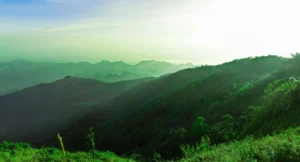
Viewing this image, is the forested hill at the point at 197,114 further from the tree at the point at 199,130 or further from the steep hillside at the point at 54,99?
the steep hillside at the point at 54,99

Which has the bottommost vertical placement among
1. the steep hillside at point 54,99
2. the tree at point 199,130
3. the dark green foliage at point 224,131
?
the steep hillside at point 54,99

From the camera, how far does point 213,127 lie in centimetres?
2488

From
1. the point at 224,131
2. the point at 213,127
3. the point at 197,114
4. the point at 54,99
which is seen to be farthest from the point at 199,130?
the point at 54,99

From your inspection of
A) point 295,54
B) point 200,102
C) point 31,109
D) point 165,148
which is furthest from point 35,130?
point 295,54

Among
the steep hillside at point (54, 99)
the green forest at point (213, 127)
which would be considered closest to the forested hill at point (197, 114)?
the green forest at point (213, 127)

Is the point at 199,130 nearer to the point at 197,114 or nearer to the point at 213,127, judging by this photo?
the point at 213,127

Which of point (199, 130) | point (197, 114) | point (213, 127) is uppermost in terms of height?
point (213, 127)

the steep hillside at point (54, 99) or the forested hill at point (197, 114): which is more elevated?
the forested hill at point (197, 114)

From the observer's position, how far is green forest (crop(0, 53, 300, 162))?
881 cm

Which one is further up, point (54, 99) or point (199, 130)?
point (199, 130)

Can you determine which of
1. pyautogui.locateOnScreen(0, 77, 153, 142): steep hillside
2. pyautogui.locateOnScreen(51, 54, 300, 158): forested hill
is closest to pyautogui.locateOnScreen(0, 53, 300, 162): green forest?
pyautogui.locateOnScreen(51, 54, 300, 158): forested hill

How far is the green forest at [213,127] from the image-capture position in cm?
881

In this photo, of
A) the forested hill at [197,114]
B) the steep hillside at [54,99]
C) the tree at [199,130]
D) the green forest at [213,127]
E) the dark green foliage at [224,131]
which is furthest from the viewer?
the steep hillside at [54,99]

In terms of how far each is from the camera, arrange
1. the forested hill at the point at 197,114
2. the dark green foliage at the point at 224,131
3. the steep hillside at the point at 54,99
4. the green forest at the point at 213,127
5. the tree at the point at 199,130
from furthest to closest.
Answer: the steep hillside at the point at 54,99 → the forested hill at the point at 197,114 → the tree at the point at 199,130 → the dark green foliage at the point at 224,131 → the green forest at the point at 213,127
